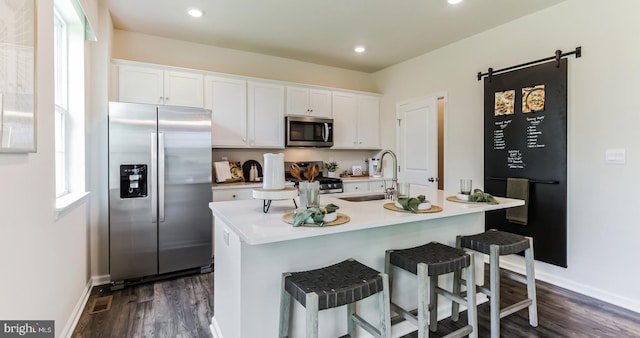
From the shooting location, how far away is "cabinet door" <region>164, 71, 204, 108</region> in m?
3.50

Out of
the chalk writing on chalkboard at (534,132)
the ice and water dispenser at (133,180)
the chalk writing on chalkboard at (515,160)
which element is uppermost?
the chalk writing on chalkboard at (534,132)

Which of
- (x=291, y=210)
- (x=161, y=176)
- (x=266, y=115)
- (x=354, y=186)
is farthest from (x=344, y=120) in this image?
(x=291, y=210)

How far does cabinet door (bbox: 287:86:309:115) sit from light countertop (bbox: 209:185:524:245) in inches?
88.2

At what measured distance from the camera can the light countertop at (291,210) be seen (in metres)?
1.35

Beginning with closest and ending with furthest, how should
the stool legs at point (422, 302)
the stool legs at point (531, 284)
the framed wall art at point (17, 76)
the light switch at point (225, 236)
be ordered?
the framed wall art at point (17, 76)
the stool legs at point (422, 302)
the light switch at point (225, 236)
the stool legs at point (531, 284)

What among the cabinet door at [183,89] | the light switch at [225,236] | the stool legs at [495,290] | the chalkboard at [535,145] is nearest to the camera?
the light switch at [225,236]

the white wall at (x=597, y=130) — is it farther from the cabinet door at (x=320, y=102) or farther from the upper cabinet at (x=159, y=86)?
the upper cabinet at (x=159, y=86)

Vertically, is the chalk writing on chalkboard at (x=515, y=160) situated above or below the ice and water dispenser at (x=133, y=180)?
above

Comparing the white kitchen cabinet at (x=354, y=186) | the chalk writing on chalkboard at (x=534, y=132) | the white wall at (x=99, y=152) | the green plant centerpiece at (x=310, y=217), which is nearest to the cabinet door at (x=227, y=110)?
the white wall at (x=99, y=152)

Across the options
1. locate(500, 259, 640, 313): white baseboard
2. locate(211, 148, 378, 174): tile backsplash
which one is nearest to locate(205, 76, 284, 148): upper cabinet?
locate(211, 148, 378, 174): tile backsplash

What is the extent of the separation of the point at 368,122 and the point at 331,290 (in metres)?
3.91

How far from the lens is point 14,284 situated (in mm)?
1348

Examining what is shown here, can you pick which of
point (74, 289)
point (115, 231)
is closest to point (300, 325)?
point (74, 289)

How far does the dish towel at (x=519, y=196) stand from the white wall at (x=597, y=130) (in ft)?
1.12
